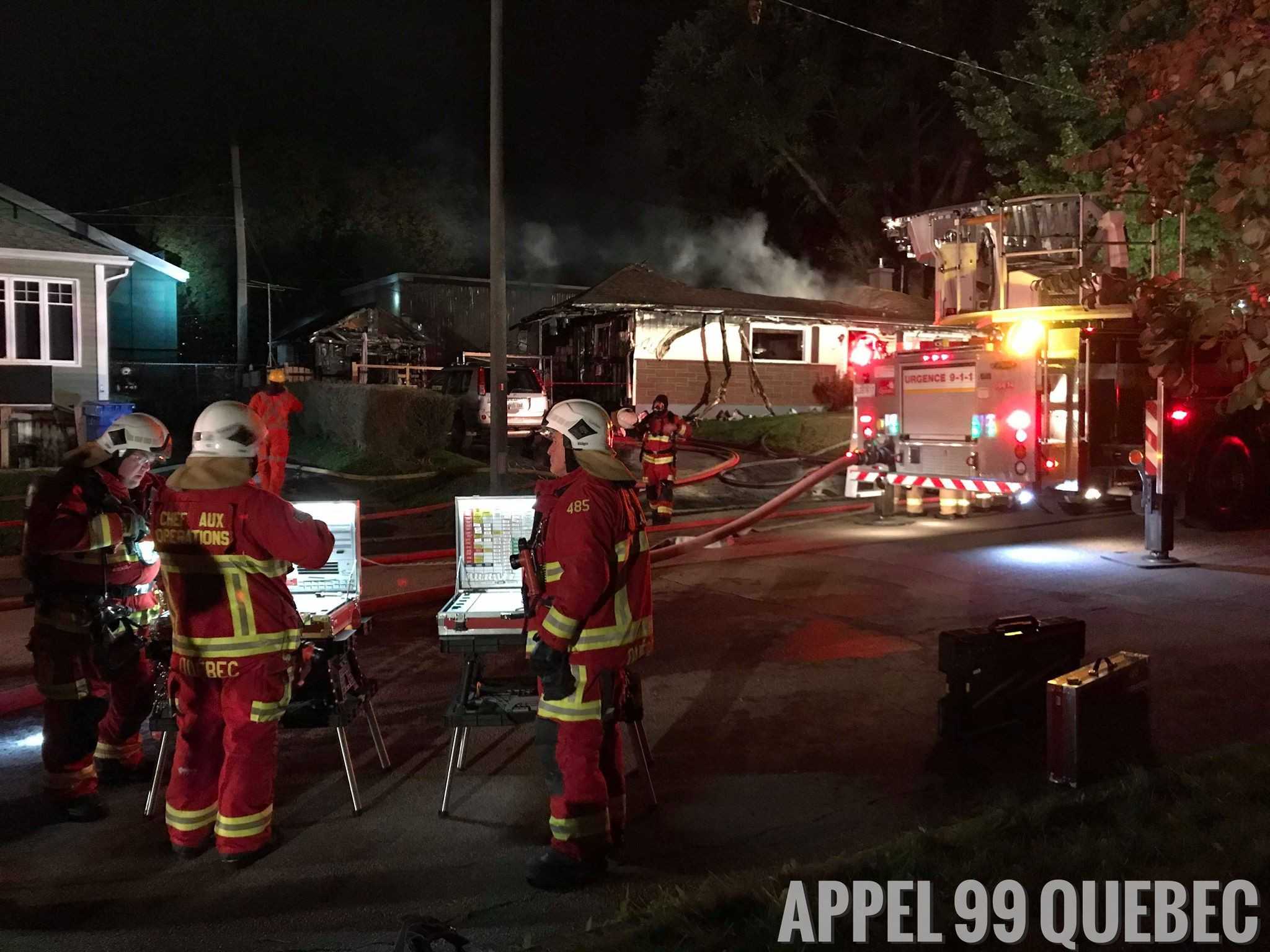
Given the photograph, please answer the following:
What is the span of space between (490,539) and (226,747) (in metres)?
1.59

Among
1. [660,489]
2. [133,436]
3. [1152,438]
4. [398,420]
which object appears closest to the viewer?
[133,436]

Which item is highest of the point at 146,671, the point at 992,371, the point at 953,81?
the point at 953,81

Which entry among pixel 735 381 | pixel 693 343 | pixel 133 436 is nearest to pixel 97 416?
pixel 693 343

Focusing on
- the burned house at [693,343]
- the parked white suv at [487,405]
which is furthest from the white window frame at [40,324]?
the burned house at [693,343]

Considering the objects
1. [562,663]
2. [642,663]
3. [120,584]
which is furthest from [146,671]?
[642,663]

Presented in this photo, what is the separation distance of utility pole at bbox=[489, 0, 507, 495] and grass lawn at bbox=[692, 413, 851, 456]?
29.1 ft

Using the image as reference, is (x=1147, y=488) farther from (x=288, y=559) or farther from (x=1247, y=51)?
(x=288, y=559)

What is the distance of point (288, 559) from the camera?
13.6 ft

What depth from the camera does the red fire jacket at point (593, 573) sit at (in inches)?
155

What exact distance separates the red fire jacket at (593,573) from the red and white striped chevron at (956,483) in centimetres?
804

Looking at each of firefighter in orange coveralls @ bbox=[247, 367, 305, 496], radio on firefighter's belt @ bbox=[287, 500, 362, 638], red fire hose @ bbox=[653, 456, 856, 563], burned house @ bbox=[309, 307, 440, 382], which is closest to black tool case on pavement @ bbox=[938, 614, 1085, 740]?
radio on firefighter's belt @ bbox=[287, 500, 362, 638]

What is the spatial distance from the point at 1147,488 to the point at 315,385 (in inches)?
594

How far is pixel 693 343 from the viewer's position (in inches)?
962

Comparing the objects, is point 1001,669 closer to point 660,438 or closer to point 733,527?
point 733,527
